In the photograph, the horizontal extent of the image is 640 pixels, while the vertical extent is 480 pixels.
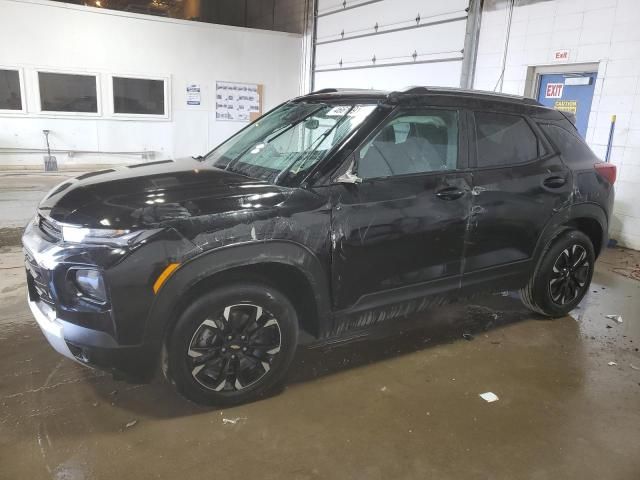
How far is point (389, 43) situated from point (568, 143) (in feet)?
21.7

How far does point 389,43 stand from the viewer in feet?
31.5

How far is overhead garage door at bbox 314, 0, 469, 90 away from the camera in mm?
8250

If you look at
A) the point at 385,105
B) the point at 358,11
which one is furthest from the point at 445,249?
the point at 358,11

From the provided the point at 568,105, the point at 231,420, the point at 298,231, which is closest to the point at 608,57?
the point at 568,105

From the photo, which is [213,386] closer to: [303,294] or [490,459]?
[303,294]

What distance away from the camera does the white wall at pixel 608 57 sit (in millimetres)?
5934

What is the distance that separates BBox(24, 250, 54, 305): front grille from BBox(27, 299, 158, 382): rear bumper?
79 millimetres

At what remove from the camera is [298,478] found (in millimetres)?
2238

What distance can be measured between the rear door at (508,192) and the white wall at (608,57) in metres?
3.23

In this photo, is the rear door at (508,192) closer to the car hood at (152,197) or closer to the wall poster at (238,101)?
the car hood at (152,197)

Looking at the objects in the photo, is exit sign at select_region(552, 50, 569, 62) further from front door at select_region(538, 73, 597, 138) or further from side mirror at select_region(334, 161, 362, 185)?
side mirror at select_region(334, 161, 362, 185)

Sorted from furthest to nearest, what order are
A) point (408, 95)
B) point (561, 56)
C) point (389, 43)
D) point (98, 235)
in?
1. point (389, 43)
2. point (561, 56)
3. point (408, 95)
4. point (98, 235)

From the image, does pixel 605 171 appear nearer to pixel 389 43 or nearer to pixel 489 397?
pixel 489 397

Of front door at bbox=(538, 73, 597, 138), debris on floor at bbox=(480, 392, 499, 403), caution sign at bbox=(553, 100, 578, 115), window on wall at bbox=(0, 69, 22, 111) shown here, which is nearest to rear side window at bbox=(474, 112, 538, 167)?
debris on floor at bbox=(480, 392, 499, 403)
